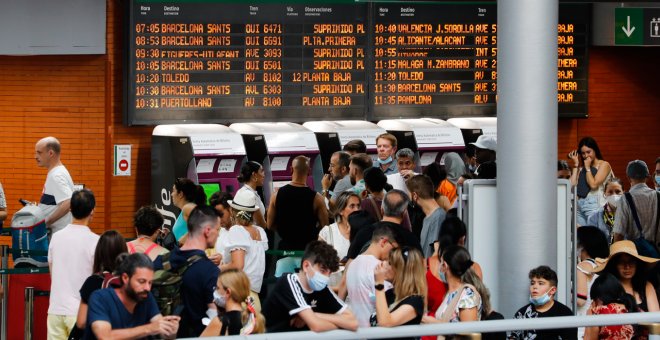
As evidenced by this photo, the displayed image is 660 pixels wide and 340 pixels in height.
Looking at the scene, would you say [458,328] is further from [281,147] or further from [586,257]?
[281,147]

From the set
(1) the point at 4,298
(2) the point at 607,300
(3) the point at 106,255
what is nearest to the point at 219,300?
(3) the point at 106,255

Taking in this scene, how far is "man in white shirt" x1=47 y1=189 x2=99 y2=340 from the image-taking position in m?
8.55

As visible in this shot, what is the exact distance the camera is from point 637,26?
15242mm

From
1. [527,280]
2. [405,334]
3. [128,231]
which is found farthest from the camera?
[128,231]

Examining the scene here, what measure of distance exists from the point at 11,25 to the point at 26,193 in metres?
1.79

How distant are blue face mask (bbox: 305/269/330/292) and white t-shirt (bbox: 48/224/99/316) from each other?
1998 millimetres

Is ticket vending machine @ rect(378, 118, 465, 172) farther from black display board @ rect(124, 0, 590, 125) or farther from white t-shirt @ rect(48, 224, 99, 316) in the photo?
white t-shirt @ rect(48, 224, 99, 316)

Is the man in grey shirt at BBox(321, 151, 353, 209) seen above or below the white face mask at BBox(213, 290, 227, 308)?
above

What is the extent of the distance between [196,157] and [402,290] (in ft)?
20.9

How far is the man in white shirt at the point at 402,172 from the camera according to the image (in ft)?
36.8

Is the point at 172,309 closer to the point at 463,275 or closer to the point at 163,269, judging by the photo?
the point at 163,269

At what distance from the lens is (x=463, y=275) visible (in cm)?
746

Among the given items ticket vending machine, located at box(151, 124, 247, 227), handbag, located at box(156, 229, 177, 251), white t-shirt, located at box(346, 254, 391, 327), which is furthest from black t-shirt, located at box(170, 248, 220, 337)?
ticket vending machine, located at box(151, 124, 247, 227)

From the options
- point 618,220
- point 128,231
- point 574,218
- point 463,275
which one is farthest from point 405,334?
point 128,231
